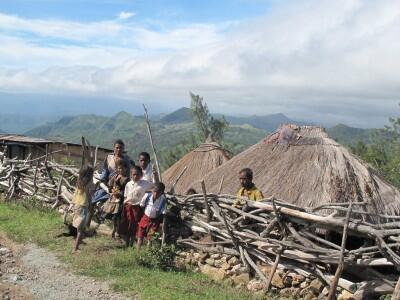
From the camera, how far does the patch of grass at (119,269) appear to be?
6867 mm

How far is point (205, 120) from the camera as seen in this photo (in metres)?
35.0

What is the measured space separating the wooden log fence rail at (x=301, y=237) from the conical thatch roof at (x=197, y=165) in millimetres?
3542

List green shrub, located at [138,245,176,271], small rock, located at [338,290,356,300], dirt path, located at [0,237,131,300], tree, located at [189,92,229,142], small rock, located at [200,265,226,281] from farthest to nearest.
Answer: tree, located at [189,92,229,142] → small rock, located at [200,265,226,281] → green shrub, located at [138,245,176,271] → small rock, located at [338,290,356,300] → dirt path, located at [0,237,131,300]

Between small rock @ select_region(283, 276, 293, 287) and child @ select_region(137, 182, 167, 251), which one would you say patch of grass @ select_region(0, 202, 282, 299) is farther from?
small rock @ select_region(283, 276, 293, 287)

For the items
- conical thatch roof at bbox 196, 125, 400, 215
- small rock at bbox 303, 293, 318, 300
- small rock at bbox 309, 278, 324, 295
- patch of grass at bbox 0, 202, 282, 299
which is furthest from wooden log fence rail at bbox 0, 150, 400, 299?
patch of grass at bbox 0, 202, 282, 299

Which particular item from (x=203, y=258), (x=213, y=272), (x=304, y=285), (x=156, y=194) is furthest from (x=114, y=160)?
(x=304, y=285)

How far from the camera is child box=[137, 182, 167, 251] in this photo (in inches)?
349

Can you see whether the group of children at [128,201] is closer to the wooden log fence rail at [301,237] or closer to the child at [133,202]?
the child at [133,202]

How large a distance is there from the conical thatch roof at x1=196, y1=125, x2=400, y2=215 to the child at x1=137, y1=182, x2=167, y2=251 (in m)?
1.68

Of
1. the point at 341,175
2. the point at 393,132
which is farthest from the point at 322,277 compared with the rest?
the point at 393,132

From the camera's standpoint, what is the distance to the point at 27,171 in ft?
47.5

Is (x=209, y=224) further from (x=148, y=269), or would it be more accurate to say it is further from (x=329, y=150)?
(x=329, y=150)

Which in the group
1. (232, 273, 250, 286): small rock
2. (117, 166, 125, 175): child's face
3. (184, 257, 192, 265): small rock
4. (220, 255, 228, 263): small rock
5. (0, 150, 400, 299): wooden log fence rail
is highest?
(117, 166, 125, 175): child's face

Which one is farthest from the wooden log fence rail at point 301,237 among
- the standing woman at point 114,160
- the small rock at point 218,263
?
the standing woman at point 114,160
